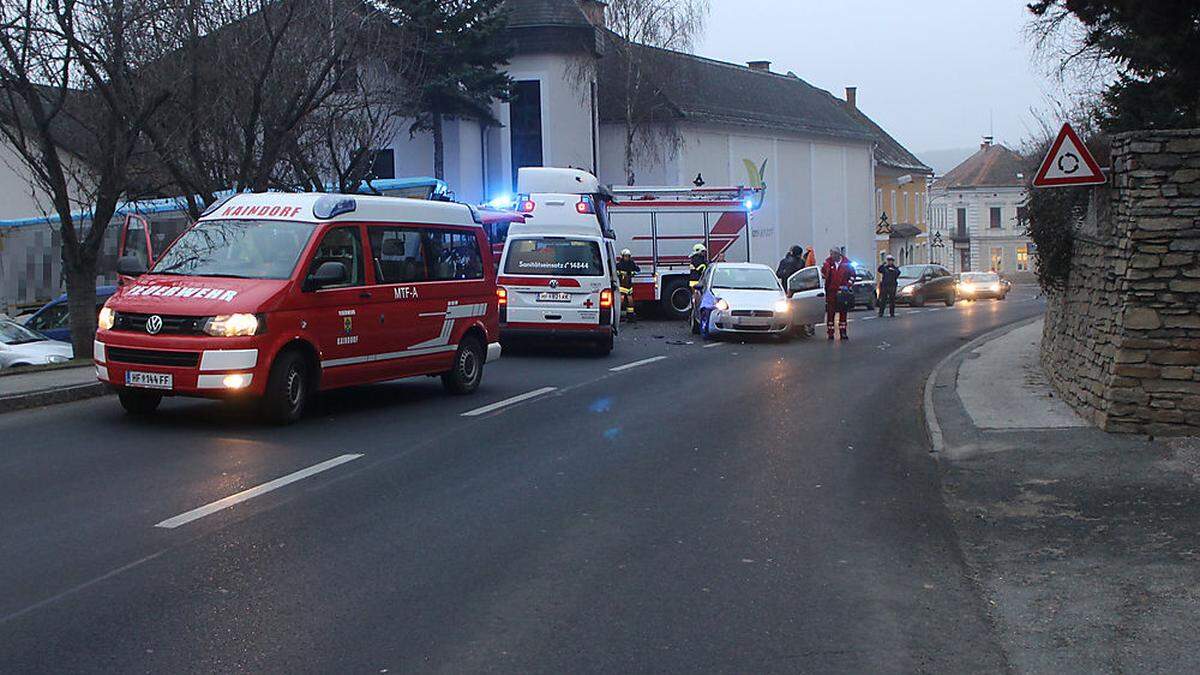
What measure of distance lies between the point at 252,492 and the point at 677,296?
24006 mm

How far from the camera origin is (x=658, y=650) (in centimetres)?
546

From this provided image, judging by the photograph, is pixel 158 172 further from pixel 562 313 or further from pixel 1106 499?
pixel 1106 499

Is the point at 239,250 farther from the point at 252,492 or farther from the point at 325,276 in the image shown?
the point at 252,492

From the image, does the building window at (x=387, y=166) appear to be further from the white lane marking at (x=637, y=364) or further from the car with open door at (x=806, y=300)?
the white lane marking at (x=637, y=364)

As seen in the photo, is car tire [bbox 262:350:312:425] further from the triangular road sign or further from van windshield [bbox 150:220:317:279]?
the triangular road sign

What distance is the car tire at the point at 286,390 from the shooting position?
1144 cm

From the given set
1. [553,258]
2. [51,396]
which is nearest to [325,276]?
[51,396]

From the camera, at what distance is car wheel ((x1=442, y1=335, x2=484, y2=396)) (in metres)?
14.7

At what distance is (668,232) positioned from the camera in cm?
3206

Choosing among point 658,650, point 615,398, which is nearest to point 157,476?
point 658,650

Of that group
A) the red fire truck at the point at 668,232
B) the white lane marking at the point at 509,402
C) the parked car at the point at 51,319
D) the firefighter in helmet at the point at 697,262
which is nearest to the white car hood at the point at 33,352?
the parked car at the point at 51,319

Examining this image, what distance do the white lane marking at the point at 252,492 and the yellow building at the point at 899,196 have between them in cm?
6058

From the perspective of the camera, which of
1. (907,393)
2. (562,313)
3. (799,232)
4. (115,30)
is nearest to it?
(907,393)

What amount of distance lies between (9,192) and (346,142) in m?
24.7
